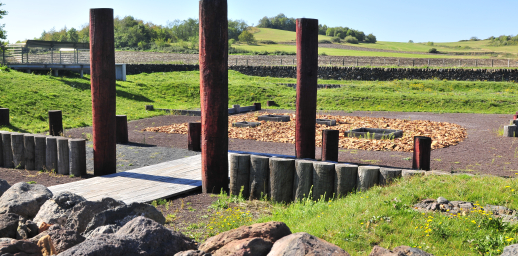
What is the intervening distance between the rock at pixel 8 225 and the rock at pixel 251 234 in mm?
2078

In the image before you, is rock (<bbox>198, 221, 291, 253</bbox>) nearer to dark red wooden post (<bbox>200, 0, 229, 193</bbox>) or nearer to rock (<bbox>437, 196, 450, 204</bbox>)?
rock (<bbox>437, 196, 450, 204</bbox>)

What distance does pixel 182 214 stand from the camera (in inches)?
253

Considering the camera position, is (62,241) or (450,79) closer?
(62,241)

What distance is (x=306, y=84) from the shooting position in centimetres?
963

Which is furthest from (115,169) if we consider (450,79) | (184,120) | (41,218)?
(450,79)

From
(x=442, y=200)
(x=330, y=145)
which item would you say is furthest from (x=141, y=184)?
(x=442, y=200)

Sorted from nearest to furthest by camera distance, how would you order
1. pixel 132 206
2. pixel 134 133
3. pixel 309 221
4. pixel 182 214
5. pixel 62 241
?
pixel 62 241, pixel 132 206, pixel 309 221, pixel 182 214, pixel 134 133

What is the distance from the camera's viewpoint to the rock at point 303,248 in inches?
143

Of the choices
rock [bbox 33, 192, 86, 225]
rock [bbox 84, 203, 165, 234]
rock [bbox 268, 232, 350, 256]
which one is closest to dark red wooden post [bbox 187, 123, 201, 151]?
rock [bbox 33, 192, 86, 225]

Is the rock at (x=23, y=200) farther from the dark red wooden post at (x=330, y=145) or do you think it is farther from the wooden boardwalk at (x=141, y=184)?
the dark red wooden post at (x=330, y=145)

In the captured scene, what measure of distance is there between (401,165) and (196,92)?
21390 mm

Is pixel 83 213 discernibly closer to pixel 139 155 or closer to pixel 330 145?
pixel 330 145

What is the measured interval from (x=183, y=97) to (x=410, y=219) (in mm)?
25359

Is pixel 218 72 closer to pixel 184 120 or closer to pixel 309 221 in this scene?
pixel 309 221
